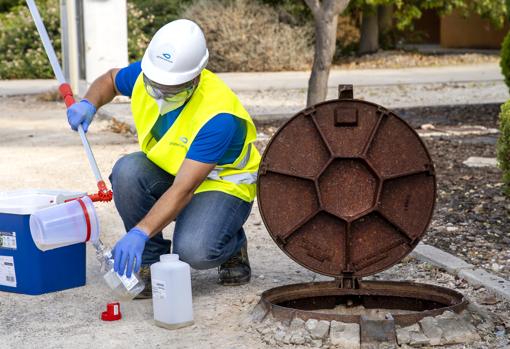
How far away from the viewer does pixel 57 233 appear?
5102 mm

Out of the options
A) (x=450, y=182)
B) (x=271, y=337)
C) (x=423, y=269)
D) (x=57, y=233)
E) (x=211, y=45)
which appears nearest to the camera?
(x=271, y=337)

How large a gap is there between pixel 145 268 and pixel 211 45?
15.3 meters

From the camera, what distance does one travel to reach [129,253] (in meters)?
4.46

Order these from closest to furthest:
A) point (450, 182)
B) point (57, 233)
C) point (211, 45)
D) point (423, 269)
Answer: point (57, 233)
point (423, 269)
point (450, 182)
point (211, 45)

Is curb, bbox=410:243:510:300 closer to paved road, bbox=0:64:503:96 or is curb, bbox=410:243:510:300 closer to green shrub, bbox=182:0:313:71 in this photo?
paved road, bbox=0:64:503:96

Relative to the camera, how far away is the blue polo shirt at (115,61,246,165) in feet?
15.8

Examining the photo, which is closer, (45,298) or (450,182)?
(45,298)

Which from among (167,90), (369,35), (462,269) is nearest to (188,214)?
(167,90)

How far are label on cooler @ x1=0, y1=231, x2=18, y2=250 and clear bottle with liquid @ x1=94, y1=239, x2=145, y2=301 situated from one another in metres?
0.41

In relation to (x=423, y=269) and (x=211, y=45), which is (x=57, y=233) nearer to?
(x=423, y=269)

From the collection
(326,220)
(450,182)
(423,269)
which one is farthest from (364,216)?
(450,182)

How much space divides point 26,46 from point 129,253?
16.0 meters

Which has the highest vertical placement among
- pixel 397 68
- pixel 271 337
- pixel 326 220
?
pixel 326 220

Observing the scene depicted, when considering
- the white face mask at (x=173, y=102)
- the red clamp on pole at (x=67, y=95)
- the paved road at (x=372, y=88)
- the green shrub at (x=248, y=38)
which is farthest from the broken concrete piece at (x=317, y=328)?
the green shrub at (x=248, y=38)
